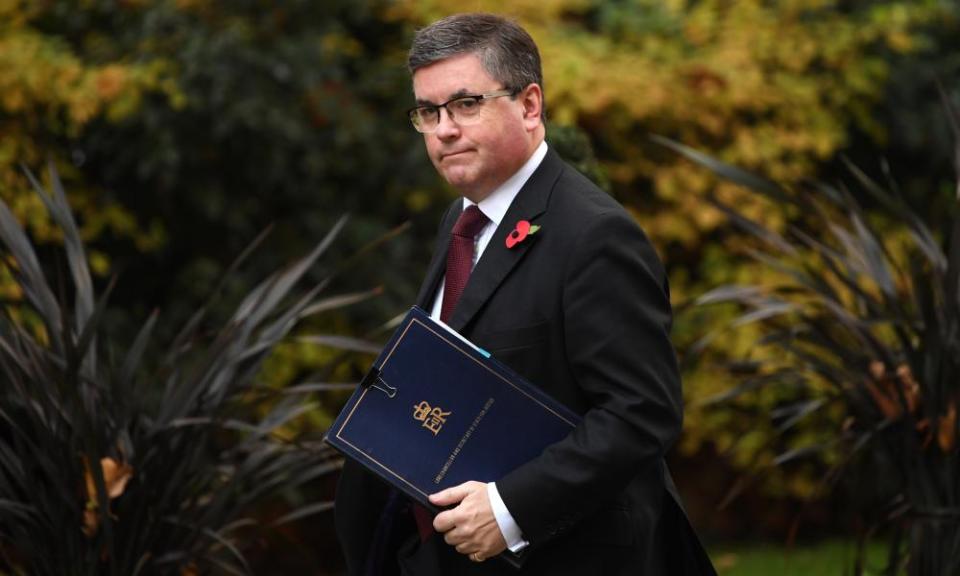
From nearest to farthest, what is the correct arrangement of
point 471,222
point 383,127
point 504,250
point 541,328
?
point 541,328
point 504,250
point 471,222
point 383,127

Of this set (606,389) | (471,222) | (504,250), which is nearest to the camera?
(606,389)

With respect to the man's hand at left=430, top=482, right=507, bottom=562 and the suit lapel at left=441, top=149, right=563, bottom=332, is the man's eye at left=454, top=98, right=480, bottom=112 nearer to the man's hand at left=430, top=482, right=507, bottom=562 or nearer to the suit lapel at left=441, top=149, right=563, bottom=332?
the suit lapel at left=441, top=149, right=563, bottom=332

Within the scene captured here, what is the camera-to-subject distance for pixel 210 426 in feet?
11.9

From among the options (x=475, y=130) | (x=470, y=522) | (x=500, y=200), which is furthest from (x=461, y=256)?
(x=470, y=522)

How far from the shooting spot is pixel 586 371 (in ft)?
7.97

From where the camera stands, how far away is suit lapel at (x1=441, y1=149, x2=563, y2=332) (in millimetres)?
2568

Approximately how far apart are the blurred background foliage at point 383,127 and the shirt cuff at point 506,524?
2.76 metres

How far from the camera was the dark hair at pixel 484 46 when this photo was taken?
101 inches

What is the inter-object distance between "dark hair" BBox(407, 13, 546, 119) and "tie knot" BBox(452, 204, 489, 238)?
271 mm

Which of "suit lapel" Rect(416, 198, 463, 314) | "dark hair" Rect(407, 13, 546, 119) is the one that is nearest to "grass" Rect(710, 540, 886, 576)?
"suit lapel" Rect(416, 198, 463, 314)

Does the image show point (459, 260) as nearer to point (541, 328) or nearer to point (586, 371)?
point (541, 328)

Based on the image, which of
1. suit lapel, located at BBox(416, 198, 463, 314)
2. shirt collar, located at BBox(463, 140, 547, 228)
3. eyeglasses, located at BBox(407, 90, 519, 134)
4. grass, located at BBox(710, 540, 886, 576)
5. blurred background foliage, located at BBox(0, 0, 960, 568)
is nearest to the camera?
eyeglasses, located at BBox(407, 90, 519, 134)

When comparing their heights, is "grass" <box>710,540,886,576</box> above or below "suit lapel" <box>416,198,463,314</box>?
below

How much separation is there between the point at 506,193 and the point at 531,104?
0.18 metres
